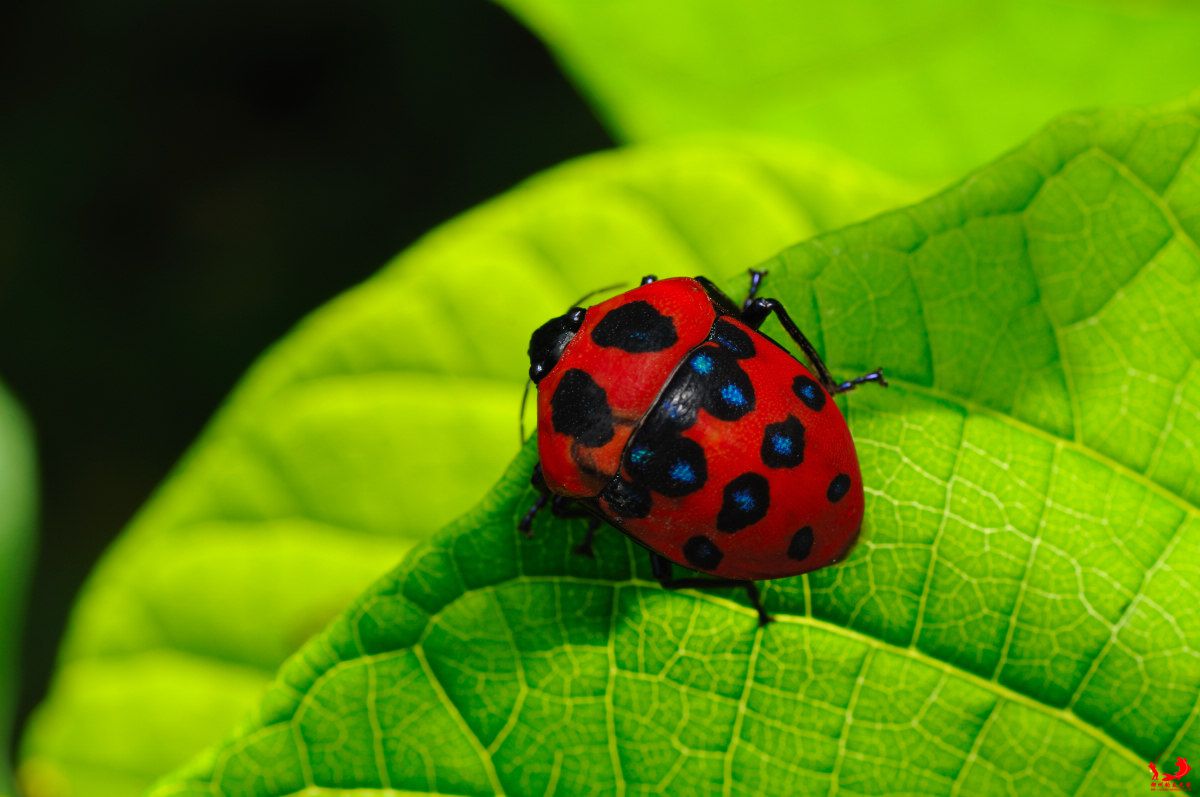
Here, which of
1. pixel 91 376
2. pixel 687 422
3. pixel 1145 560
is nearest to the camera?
pixel 1145 560

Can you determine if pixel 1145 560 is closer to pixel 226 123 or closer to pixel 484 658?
pixel 484 658

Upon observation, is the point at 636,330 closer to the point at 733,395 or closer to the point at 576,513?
the point at 733,395

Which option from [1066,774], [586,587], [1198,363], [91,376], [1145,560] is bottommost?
[91,376]

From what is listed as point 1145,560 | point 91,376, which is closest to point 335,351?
point 1145,560

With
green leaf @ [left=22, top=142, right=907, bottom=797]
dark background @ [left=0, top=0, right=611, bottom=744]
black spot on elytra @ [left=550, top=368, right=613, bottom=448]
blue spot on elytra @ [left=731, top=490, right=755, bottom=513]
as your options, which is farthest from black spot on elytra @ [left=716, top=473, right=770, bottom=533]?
dark background @ [left=0, top=0, right=611, bottom=744]

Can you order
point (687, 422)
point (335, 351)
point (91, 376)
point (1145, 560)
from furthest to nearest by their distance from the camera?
1. point (91, 376)
2. point (335, 351)
3. point (687, 422)
4. point (1145, 560)

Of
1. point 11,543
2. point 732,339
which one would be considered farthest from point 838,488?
point 11,543
